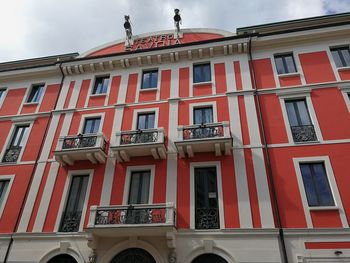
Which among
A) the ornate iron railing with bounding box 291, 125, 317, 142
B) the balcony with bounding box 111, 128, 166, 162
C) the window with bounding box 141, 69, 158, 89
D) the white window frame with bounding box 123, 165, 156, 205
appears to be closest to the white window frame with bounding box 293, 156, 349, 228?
the ornate iron railing with bounding box 291, 125, 317, 142

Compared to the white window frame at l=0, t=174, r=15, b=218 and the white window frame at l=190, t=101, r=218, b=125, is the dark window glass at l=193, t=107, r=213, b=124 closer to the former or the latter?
the white window frame at l=190, t=101, r=218, b=125

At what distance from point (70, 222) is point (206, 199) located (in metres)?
6.50

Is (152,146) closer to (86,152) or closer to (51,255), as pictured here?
(86,152)

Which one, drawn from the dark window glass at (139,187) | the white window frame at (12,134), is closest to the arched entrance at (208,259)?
the dark window glass at (139,187)

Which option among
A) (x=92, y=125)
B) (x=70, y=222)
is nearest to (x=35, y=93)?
(x=92, y=125)

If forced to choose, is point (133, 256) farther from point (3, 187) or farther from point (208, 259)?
point (3, 187)

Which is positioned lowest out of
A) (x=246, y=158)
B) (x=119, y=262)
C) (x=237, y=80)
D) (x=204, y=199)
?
(x=119, y=262)

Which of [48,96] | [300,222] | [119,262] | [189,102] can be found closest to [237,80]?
[189,102]

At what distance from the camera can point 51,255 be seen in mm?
11844

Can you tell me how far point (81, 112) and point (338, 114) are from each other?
1403 centimetres

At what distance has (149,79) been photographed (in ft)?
55.8

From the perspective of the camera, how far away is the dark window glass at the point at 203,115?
1448 cm

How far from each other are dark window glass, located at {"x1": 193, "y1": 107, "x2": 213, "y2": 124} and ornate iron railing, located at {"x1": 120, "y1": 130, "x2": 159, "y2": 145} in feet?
8.31

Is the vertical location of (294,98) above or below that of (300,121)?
above
